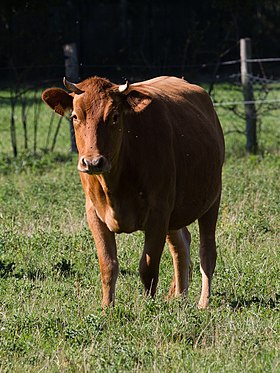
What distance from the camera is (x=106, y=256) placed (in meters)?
6.91

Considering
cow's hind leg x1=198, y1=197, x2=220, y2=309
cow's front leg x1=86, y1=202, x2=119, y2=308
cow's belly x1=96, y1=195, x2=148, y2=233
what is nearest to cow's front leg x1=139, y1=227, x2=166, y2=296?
cow's belly x1=96, y1=195, x2=148, y2=233

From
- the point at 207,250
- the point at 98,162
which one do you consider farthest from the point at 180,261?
the point at 98,162

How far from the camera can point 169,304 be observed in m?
6.43

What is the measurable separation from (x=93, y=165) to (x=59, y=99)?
0.93 m

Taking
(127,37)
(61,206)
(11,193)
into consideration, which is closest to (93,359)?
(61,206)

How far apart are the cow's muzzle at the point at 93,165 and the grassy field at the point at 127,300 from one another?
0.92 m

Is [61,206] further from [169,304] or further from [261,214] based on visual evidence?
[169,304]

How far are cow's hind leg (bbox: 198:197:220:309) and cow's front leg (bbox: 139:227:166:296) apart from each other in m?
0.45

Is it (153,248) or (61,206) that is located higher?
(153,248)

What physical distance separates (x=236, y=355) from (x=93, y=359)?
785mm

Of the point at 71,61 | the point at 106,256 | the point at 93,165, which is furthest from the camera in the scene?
the point at 71,61

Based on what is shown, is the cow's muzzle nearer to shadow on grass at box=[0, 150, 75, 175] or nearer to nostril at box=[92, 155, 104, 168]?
nostril at box=[92, 155, 104, 168]

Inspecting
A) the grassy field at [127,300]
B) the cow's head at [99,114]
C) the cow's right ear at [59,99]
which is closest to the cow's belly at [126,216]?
the cow's head at [99,114]

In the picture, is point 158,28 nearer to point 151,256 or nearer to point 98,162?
point 151,256
